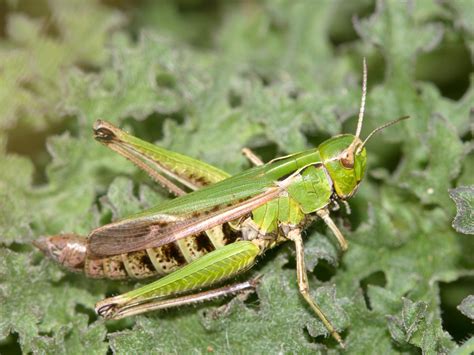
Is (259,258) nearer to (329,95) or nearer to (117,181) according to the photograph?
(117,181)

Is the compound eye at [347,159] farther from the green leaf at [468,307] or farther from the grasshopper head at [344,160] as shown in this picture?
the green leaf at [468,307]

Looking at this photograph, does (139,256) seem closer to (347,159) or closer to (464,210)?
(347,159)

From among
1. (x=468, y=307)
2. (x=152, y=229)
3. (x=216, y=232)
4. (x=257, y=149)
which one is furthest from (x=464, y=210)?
(x=257, y=149)

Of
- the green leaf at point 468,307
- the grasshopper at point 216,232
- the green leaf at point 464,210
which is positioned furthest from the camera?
the grasshopper at point 216,232

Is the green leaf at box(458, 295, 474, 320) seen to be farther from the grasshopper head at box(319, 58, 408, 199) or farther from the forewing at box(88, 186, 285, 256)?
the forewing at box(88, 186, 285, 256)

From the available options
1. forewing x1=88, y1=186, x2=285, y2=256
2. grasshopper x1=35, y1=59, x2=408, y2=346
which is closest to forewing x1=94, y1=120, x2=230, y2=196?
grasshopper x1=35, y1=59, x2=408, y2=346

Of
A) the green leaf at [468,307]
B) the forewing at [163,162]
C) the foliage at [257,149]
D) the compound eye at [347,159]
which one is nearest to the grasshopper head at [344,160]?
the compound eye at [347,159]
